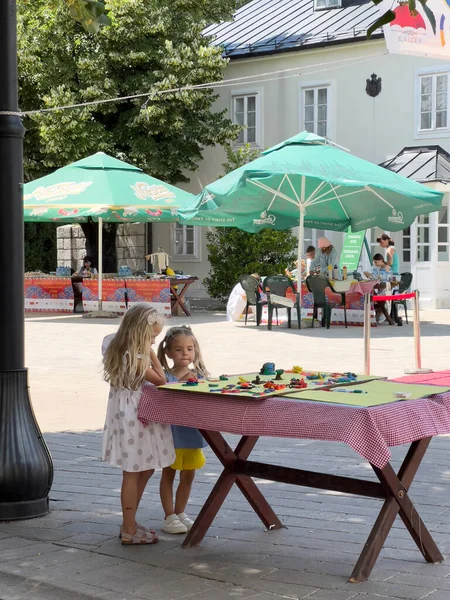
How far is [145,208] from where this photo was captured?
21734 mm

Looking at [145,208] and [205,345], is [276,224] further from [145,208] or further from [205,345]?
[205,345]

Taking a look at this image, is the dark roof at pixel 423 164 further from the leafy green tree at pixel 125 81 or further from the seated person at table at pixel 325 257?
the seated person at table at pixel 325 257

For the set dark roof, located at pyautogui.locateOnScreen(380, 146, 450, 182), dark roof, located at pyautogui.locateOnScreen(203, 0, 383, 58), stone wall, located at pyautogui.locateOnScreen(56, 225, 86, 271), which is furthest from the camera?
stone wall, located at pyautogui.locateOnScreen(56, 225, 86, 271)

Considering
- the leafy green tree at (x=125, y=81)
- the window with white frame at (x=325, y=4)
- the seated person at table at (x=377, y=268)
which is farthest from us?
the window with white frame at (x=325, y=4)

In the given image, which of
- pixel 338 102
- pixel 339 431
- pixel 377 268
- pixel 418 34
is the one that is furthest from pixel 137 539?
pixel 338 102

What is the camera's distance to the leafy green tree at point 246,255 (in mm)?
25609

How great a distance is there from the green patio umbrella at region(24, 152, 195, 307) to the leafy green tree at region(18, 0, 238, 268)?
5189 mm

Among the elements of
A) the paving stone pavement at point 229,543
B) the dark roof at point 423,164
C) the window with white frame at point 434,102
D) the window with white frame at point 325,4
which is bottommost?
the paving stone pavement at point 229,543

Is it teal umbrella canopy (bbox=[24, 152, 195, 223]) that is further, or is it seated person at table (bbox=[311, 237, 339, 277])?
teal umbrella canopy (bbox=[24, 152, 195, 223])

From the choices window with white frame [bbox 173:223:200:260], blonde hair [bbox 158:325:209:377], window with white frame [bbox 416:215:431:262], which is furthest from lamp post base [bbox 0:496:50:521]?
window with white frame [bbox 173:223:200:260]

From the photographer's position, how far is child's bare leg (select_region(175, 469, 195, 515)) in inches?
227

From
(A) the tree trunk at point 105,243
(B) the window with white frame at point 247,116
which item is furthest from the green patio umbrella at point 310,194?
(B) the window with white frame at point 247,116

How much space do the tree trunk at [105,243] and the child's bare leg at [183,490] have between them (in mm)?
23517

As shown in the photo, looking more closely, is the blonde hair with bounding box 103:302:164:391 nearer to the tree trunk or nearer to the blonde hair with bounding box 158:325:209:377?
the blonde hair with bounding box 158:325:209:377
